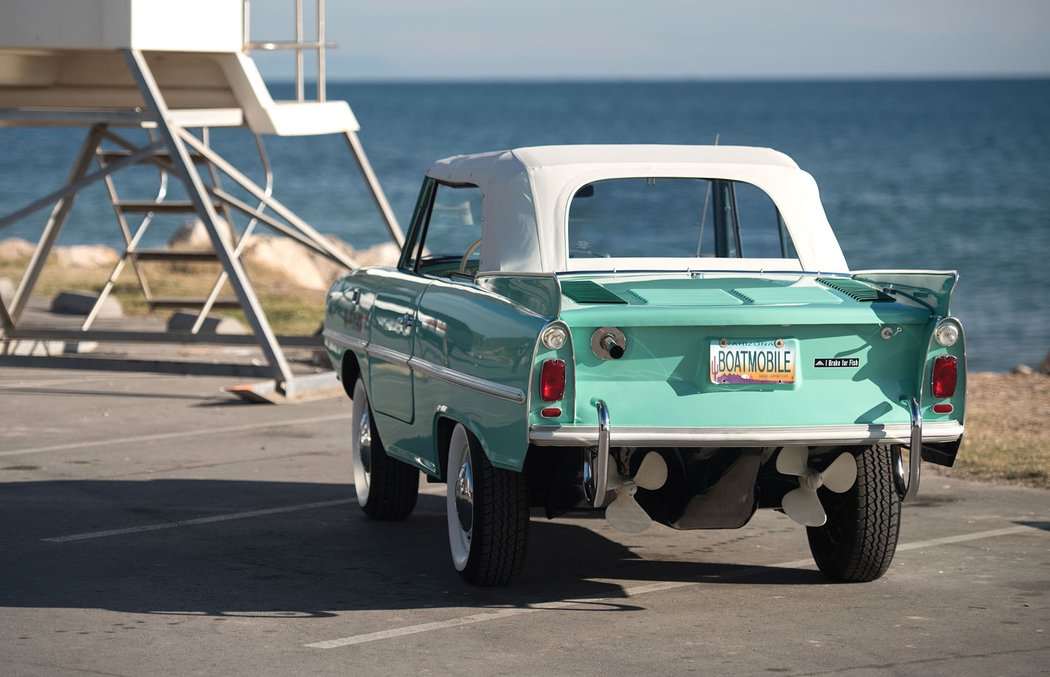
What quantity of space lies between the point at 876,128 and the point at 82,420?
110 metres

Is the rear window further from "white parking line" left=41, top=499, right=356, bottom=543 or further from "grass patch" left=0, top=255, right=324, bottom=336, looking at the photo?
"grass patch" left=0, top=255, right=324, bottom=336

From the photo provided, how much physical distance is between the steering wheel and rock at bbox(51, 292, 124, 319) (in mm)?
12805

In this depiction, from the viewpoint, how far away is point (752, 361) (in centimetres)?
693

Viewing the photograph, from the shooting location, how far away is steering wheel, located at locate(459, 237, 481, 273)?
841 cm

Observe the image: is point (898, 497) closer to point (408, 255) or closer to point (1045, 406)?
point (408, 255)

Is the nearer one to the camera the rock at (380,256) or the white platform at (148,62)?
the white platform at (148,62)

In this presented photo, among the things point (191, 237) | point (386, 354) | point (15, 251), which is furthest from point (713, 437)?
point (191, 237)

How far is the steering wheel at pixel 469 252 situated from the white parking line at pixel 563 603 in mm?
1869

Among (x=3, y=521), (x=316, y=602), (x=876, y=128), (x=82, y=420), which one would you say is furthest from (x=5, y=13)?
(x=876, y=128)

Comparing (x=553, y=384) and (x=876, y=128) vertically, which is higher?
(x=553, y=384)

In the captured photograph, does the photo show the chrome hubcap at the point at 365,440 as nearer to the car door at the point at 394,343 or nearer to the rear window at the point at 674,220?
the car door at the point at 394,343

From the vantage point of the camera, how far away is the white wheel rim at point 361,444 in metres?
9.48

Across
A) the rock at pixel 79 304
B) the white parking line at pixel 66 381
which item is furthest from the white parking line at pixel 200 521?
the rock at pixel 79 304

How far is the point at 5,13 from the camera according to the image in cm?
1416
